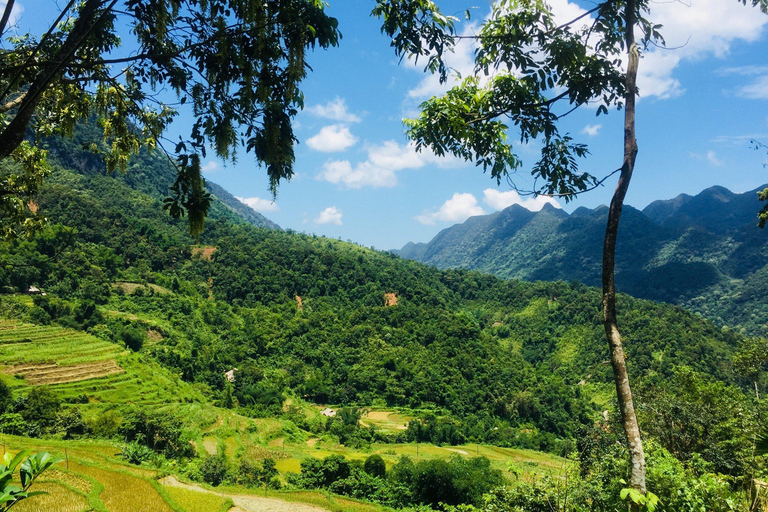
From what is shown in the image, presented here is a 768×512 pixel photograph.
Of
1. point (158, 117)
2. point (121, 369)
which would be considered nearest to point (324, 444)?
point (121, 369)

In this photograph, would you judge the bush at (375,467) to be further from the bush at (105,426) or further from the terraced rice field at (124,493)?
the bush at (105,426)

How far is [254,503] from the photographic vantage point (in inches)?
796

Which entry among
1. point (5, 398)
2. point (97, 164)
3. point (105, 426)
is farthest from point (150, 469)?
point (97, 164)

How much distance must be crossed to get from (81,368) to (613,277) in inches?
1965

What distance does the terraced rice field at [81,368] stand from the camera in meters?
37.1

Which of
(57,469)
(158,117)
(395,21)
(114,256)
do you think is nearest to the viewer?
(395,21)

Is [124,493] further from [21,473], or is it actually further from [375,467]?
[375,467]

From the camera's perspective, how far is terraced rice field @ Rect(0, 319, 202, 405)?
37125mm

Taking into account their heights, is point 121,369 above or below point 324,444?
above

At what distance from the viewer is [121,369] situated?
43281mm

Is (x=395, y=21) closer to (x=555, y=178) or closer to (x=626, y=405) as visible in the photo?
(x=555, y=178)

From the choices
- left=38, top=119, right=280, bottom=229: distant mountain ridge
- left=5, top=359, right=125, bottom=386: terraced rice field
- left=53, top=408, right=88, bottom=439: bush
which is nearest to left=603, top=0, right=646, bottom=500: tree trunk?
left=53, top=408, right=88, bottom=439: bush

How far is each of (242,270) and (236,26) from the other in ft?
274

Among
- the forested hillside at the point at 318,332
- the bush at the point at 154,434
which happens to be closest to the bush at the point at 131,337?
the forested hillside at the point at 318,332
